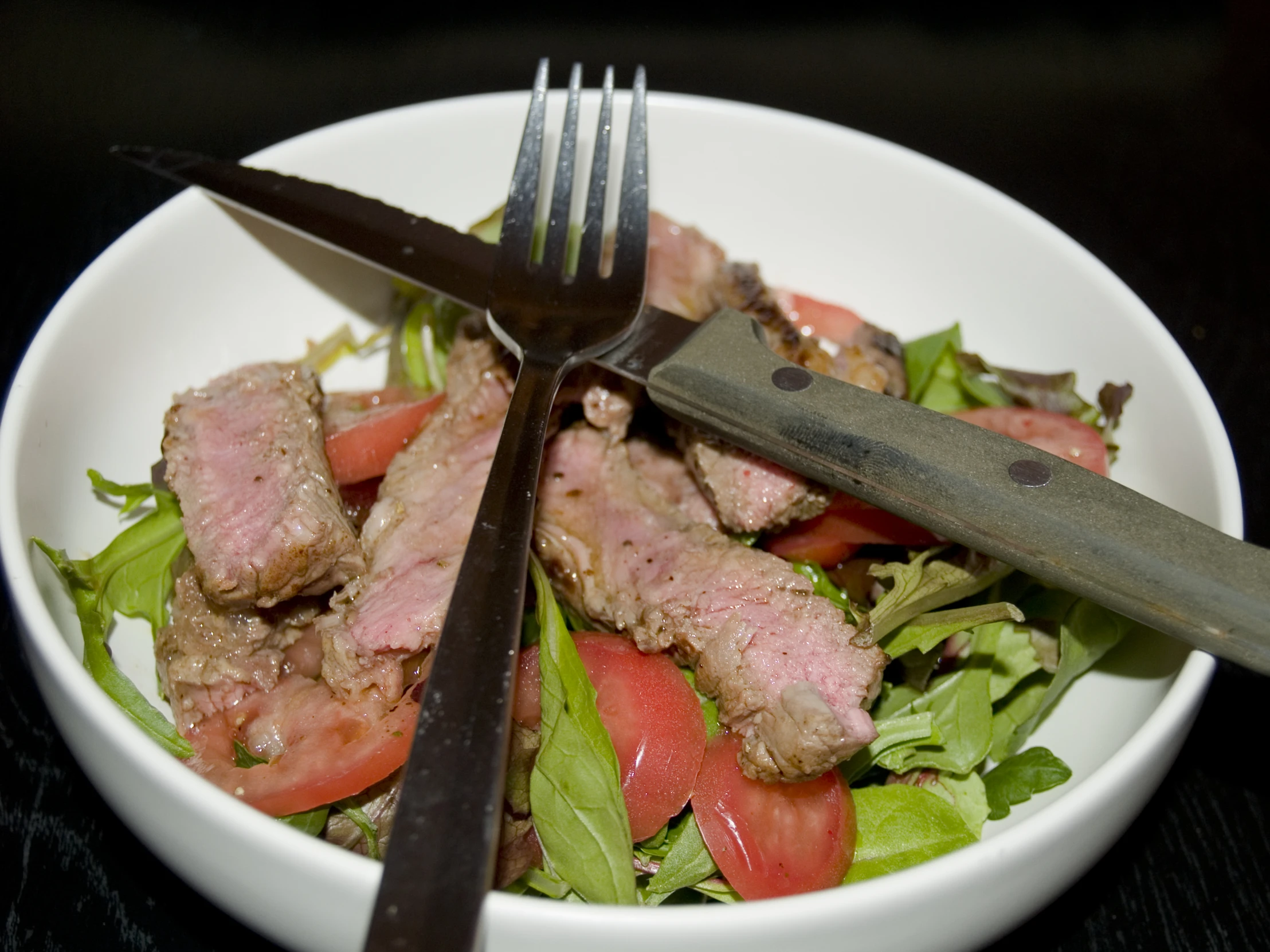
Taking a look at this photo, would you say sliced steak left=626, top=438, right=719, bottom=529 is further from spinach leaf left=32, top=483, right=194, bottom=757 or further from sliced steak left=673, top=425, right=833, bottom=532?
spinach leaf left=32, top=483, right=194, bottom=757

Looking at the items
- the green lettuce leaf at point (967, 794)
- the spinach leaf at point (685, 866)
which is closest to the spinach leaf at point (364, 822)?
the spinach leaf at point (685, 866)

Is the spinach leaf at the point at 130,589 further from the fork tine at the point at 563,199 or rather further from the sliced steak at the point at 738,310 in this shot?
the sliced steak at the point at 738,310

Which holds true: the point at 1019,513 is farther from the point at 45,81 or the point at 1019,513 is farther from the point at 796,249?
A: the point at 45,81

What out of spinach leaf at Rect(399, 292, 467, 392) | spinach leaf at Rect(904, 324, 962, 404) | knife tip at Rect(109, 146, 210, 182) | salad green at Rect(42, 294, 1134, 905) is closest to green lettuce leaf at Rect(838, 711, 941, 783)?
salad green at Rect(42, 294, 1134, 905)

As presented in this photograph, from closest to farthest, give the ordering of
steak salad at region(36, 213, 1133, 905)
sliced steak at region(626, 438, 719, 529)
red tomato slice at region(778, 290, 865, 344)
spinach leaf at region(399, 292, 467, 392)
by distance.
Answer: steak salad at region(36, 213, 1133, 905), sliced steak at region(626, 438, 719, 529), spinach leaf at region(399, 292, 467, 392), red tomato slice at region(778, 290, 865, 344)

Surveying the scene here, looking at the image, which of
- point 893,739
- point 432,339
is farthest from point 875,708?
point 432,339

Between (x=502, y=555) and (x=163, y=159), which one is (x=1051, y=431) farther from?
(x=163, y=159)

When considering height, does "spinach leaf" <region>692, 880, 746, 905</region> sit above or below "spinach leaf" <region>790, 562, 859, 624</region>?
below
